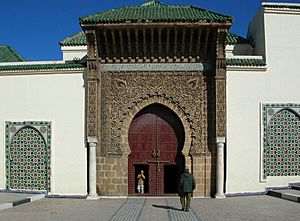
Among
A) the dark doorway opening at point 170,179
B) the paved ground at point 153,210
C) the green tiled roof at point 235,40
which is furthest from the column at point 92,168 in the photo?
the green tiled roof at point 235,40

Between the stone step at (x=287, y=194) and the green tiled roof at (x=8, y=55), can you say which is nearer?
the stone step at (x=287, y=194)

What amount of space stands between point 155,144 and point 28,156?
2764mm

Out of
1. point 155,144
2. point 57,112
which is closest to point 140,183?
point 155,144

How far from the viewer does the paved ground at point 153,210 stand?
17.7 feet

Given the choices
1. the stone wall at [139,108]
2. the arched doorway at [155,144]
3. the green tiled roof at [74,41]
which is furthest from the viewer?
the green tiled roof at [74,41]

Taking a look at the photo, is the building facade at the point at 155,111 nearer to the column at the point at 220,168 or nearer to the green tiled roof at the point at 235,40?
the column at the point at 220,168

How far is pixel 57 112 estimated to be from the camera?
765cm

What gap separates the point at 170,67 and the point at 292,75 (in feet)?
8.59

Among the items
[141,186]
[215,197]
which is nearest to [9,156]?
[141,186]

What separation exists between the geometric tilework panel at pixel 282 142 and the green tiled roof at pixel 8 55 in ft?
22.4

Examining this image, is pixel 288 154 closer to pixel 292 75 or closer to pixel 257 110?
pixel 257 110

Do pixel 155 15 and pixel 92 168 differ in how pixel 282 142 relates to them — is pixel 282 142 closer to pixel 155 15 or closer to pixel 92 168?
→ pixel 155 15

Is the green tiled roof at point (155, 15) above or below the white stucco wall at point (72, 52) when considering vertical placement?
above

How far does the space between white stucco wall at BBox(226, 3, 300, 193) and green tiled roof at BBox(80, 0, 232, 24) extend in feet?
4.14
